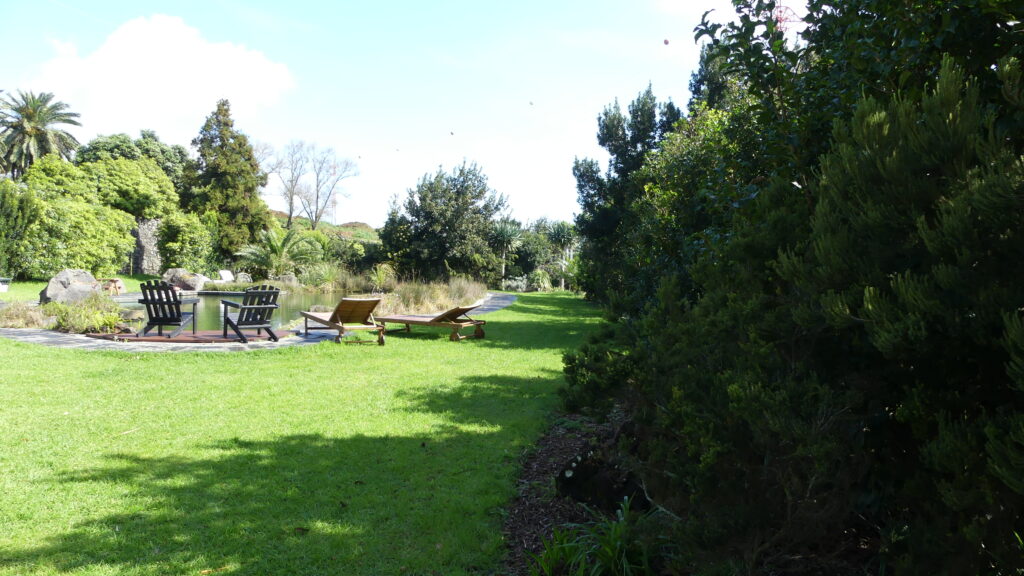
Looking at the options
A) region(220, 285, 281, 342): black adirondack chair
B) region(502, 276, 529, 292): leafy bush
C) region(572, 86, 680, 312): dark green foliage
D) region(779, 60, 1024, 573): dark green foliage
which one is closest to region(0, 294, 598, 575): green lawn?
region(220, 285, 281, 342): black adirondack chair

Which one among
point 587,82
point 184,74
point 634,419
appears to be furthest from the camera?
point 184,74

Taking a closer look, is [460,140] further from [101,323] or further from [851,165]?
[851,165]

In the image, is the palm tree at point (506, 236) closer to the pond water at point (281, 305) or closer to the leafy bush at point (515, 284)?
the leafy bush at point (515, 284)

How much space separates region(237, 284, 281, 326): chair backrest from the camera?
9.74 m

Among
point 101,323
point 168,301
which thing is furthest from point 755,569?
point 101,323

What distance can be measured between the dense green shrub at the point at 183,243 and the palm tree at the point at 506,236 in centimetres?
1519

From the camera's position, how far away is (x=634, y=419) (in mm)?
3324

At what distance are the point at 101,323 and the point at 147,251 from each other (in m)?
23.8

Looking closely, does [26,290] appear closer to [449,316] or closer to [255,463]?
[449,316]

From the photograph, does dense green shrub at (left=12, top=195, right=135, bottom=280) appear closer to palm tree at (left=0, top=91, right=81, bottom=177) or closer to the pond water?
the pond water

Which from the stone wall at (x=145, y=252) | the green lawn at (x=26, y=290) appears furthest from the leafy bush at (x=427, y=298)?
the stone wall at (x=145, y=252)

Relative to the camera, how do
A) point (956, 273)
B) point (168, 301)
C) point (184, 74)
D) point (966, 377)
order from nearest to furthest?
point (956, 273) → point (966, 377) → point (168, 301) → point (184, 74)

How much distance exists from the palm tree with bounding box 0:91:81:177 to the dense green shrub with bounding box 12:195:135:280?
14.7 meters

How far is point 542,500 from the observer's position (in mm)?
3674
